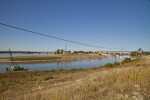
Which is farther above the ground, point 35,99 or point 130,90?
point 130,90

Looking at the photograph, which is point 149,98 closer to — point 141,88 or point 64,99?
point 141,88

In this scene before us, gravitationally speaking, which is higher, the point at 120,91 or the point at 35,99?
the point at 120,91

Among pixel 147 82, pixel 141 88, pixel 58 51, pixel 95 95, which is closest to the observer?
pixel 95 95

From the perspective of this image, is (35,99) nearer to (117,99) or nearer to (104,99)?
(104,99)

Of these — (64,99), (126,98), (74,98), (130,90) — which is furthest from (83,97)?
(130,90)

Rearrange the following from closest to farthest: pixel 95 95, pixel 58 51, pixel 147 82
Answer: pixel 95 95 < pixel 147 82 < pixel 58 51

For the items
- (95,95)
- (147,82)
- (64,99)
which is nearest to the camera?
(64,99)

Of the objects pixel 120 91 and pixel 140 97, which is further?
pixel 120 91

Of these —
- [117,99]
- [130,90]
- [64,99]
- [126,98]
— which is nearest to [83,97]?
[64,99]

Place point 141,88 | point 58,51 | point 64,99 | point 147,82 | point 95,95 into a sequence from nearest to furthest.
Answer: point 64,99 < point 95,95 < point 141,88 < point 147,82 < point 58,51

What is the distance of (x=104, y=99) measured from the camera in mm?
3547

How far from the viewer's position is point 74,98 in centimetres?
385

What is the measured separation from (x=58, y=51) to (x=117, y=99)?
142 meters

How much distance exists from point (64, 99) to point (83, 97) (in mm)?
706
